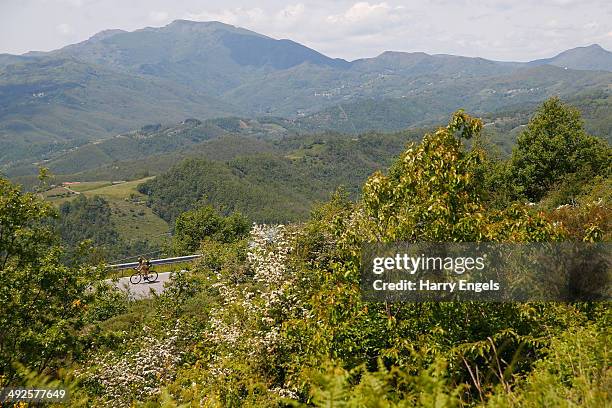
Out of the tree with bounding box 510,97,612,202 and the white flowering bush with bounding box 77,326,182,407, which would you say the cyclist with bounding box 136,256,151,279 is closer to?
the white flowering bush with bounding box 77,326,182,407

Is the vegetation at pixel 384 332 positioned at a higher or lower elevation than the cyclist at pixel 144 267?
higher

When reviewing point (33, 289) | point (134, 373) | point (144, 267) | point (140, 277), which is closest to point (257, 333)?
point (134, 373)

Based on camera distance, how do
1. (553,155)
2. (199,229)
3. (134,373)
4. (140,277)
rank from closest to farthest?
(134,373), (140,277), (553,155), (199,229)

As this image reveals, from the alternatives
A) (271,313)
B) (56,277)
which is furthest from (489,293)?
(56,277)

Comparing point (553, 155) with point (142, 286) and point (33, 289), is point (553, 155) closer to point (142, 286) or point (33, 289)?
point (142, 286)

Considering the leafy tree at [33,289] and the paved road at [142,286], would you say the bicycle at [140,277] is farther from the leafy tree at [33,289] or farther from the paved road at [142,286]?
the leafy tree at [33,289]

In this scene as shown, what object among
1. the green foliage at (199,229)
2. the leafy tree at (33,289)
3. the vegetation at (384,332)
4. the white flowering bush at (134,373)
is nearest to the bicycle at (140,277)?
the green foliage at (199,229)

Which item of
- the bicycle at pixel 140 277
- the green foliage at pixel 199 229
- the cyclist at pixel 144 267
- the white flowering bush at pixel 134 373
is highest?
the white flowering bush at pixel 134 373
